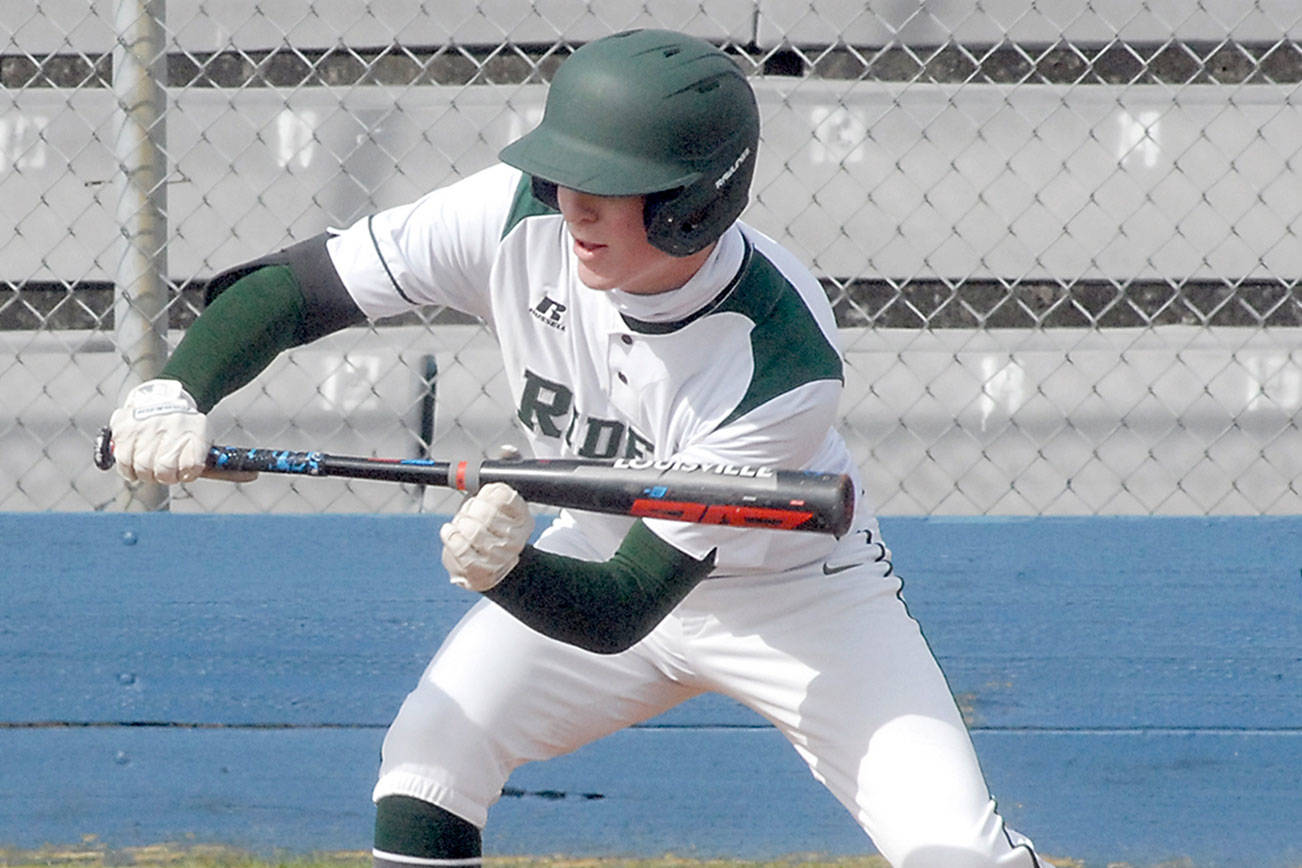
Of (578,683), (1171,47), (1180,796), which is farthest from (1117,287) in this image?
(578,683)

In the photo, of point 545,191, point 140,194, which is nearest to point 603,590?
point 545,191

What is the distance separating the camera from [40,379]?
3357mm

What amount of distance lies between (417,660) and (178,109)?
142cm

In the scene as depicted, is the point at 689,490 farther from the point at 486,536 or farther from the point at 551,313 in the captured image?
the point at 551,313

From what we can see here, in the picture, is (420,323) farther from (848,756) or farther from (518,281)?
(848,756)

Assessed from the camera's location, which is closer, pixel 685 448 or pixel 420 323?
Result: pixel 685 448

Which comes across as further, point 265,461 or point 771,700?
point 771,700

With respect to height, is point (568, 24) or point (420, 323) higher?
point (568, 24)

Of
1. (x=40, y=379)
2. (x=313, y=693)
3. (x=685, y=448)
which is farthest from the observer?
(x=40, y=379)

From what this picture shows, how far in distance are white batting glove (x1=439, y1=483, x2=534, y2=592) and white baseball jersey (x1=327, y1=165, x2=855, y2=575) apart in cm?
25

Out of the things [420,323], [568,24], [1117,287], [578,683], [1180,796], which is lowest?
[1180,796]

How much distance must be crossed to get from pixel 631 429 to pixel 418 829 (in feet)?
2.00

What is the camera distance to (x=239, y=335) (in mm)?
2041

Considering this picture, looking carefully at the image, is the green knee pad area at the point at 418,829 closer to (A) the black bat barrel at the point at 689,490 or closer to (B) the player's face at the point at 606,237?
(A) the black bat barrel at the point at 689,490
